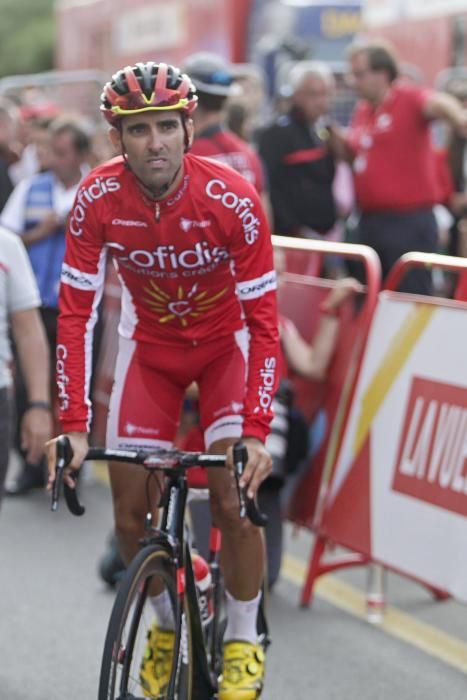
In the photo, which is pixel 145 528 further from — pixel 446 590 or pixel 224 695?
pixel 446 590

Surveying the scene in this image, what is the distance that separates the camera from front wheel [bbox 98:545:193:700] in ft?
14.0

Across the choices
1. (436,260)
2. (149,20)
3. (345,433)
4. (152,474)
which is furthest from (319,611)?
(149,20)

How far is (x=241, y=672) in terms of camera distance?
5.01 metres

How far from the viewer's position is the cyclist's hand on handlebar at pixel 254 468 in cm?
448

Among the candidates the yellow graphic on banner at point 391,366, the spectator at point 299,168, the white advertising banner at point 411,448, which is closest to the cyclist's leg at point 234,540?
the white advertising banner at point 411,448

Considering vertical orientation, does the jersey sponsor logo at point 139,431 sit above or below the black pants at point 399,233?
above

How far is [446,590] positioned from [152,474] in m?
1.73

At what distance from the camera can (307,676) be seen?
5.91 meters

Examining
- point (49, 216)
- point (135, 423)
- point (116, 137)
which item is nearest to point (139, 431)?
point (135, 423)

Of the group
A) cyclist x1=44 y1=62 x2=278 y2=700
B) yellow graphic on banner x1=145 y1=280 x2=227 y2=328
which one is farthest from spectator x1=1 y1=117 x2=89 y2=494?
yellow graphic on banner x1=145 y1=280 x2=227 y2=328

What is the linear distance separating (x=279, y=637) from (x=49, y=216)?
11.4ft

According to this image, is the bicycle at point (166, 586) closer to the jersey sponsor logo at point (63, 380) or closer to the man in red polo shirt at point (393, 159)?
the jersey sponsor logo at point (63, 380)

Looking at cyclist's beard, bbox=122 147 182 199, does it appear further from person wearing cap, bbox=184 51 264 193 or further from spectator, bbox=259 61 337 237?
spectator, bbox=259 61 337 237

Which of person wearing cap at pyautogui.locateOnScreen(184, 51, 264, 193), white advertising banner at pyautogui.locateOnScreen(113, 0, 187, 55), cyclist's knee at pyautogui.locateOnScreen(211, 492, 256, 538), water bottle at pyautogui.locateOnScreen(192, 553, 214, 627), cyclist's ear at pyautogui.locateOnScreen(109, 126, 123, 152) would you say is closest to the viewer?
cyclist's ear at pyautogui.locateOnScreen(109, 126, 123, 152)
